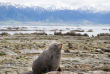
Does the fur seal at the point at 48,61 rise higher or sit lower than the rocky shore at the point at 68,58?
higher

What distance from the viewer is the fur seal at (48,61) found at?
8.70m

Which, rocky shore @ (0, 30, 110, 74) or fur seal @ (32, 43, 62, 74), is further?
rocky shore @ (0, 30, 110, 74)

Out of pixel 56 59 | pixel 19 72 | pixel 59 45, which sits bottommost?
pixel 19 72

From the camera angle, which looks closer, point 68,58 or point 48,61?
point 48,61

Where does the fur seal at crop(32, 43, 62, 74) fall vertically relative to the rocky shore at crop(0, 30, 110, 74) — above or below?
above

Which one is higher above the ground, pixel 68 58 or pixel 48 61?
pixel 48 61

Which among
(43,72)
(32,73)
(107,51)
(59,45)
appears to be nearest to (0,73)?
(32,73)

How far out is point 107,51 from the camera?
19.4 m

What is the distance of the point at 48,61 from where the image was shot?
8.70m

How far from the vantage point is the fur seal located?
8695 mm

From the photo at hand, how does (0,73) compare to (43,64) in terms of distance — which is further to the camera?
(0,73)

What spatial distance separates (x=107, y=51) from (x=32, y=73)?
38.1 ft

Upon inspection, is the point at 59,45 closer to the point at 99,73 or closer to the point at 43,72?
the point at 43,72

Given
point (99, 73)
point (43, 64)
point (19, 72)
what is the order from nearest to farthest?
point (99, 73)
point (43, 64)
point (19, 72)
